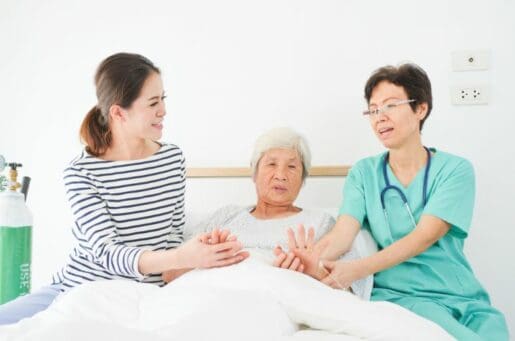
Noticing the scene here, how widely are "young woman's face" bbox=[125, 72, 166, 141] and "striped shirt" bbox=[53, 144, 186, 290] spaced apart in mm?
89

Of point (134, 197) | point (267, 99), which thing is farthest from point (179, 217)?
point (267, 99)

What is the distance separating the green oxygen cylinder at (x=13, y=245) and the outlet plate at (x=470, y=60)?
5.22 feet

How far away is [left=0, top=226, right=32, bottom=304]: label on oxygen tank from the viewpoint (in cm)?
173

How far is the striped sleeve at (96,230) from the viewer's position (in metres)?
1.38

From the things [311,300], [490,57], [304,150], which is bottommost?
[311,300]

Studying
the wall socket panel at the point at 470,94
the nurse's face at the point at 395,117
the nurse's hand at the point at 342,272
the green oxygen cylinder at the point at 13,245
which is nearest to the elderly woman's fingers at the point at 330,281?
the nurse's hand at the point at 342,272

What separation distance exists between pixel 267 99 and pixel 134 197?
75 cm

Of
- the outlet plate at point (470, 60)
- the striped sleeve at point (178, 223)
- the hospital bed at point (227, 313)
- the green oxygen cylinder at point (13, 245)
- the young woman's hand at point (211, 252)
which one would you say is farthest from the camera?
the outlet plate at point (470, 60)

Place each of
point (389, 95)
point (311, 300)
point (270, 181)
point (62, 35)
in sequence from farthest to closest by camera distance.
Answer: point (62, 35)
point (270, 181)
point (389, 95)
point (311, 300)

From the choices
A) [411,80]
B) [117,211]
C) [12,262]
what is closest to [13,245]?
[12,262]

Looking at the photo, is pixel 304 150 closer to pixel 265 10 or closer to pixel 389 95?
pixel 389 95

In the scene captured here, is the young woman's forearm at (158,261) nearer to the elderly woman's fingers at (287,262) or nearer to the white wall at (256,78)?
the elderly woman's fingers at (287,262)

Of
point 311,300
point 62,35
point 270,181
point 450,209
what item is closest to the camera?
point 311,300

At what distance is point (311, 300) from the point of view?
1072mm
